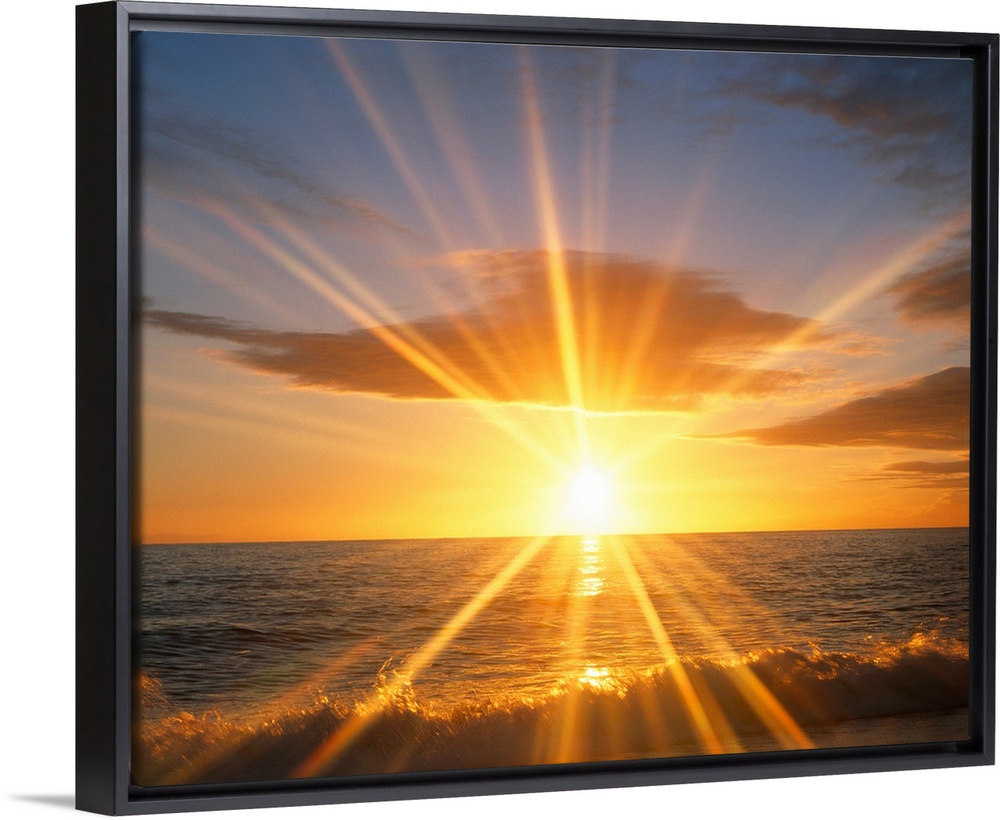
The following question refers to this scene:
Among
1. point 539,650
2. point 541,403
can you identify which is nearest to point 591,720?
point 539,650

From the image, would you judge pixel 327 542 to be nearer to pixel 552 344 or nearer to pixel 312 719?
pixel 312 719

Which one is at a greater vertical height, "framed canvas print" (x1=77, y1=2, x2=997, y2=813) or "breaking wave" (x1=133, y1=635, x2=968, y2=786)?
"framed canvas print" (x1=77, y1=2, x2=997, y2=813)

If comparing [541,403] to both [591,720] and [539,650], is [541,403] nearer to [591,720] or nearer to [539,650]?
[539,650]

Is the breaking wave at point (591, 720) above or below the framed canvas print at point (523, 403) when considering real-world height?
below

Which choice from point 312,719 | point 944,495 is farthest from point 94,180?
point 944,495
